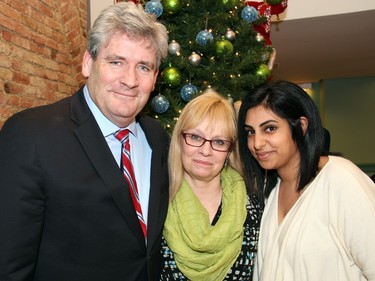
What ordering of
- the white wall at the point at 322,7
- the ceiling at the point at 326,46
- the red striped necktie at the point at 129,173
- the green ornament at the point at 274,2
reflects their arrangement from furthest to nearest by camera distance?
1. the ceiling at the point at 326,46
2. the white wall at the point at 322,7
3. the green ornament at the point at 274,2
4. the red striped necktie at the point at 129,173

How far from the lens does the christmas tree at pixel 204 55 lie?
224 cm

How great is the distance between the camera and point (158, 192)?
1.59 metres

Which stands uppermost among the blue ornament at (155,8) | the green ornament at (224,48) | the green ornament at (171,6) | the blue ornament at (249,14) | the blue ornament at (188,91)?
the blue ornament at (249,14)

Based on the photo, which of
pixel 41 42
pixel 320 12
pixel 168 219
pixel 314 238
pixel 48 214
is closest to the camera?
pixel 48 214

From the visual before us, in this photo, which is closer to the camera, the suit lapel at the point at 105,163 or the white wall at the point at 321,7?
the suit lapel at the point at 105,163

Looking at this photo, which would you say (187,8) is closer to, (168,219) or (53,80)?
(168,219)

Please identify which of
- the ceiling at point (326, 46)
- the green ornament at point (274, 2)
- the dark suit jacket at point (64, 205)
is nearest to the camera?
the dark suit jacket at point (64, 205)

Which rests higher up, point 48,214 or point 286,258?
point 48,214

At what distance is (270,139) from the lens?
1686 mm

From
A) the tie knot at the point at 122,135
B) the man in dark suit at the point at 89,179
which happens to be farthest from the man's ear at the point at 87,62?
the tie knot at the point at 122,135

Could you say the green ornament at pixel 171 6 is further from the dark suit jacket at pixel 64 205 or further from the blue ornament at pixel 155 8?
the dark suit jacket at pixel 64 205

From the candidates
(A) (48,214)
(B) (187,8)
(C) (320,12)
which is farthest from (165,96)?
(C) (320,12)

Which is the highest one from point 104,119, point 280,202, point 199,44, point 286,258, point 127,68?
point 199,44

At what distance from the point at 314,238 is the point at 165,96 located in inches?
50.9
